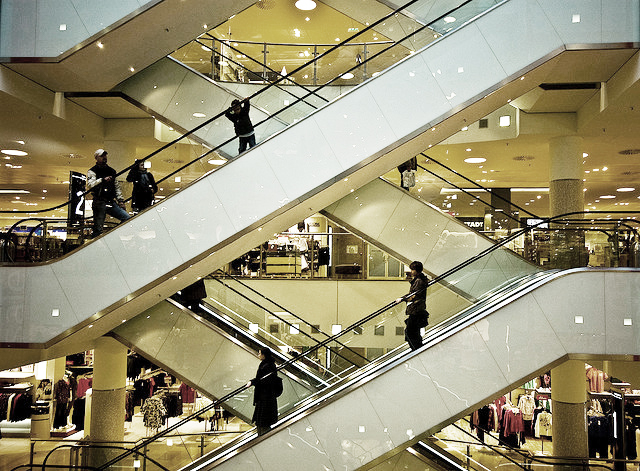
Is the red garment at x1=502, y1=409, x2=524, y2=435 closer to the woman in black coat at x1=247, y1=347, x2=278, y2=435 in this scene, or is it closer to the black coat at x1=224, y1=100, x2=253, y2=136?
the woman in black coat at x1=247, y1=347, x2=278, y2=435

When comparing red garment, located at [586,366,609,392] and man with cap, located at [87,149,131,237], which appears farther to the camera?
red garment, located at [586,366,609,392]

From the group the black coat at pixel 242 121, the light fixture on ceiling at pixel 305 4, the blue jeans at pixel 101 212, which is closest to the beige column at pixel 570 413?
the black coat at pixel 242 121

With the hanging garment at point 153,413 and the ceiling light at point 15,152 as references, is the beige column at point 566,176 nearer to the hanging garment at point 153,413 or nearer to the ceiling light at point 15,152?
the hanging garment at point 153,413

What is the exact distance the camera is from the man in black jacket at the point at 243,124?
999cm

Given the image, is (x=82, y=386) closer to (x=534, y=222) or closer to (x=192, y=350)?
(x=192, y=350)

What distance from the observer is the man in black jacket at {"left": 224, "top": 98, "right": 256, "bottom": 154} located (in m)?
9.99

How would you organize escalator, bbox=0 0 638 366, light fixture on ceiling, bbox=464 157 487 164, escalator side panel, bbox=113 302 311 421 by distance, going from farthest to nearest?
light fixture on ceiling, bbox=464 157 487 164 → escalator side panel, bbox=113 302 311 421 → escalator, bbox=0 0 638 366

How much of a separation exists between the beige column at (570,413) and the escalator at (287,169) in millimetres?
6979

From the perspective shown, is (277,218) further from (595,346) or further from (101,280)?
(595,346)

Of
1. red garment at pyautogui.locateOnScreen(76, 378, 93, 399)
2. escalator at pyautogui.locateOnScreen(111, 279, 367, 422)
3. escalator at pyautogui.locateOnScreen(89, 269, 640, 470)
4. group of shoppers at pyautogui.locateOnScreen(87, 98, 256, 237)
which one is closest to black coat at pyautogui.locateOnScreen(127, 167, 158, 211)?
group of shoppers at pyautogui.locateOnScreen(87, 98, 256, 237)

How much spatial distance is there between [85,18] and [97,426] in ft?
29.3

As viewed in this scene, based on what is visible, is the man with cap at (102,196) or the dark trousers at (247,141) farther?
the dark trousers at (247,141)

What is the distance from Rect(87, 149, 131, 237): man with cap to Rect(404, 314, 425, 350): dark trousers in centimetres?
508

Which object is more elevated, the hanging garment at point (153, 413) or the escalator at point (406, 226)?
the escalator at point (406, 226)
